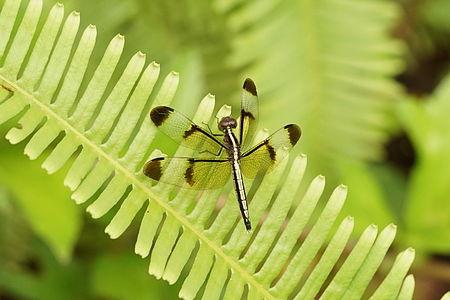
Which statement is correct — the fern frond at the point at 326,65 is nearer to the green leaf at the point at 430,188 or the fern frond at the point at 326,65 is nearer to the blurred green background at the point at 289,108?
the blurred green background at the point at 289,108

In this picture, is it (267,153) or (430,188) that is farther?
(430,188)

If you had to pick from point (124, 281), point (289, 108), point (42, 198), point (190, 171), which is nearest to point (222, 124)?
point (190, 171)

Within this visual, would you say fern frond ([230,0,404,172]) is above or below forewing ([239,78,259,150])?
above

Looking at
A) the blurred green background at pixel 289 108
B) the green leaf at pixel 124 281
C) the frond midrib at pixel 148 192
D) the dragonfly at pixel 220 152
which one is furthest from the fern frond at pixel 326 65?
the frond midrib at pixel 148 192

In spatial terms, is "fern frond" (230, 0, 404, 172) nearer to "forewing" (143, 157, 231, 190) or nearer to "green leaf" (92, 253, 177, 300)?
"green leaf" (92, 253, 177, 300)

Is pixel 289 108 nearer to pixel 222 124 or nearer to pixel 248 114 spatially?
pixel 248 114

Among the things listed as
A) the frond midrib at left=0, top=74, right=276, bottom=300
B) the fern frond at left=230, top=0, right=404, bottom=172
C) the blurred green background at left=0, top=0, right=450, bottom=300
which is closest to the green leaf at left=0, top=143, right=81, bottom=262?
the blurred green background at left=0, top=0, right=450, bottom=300
